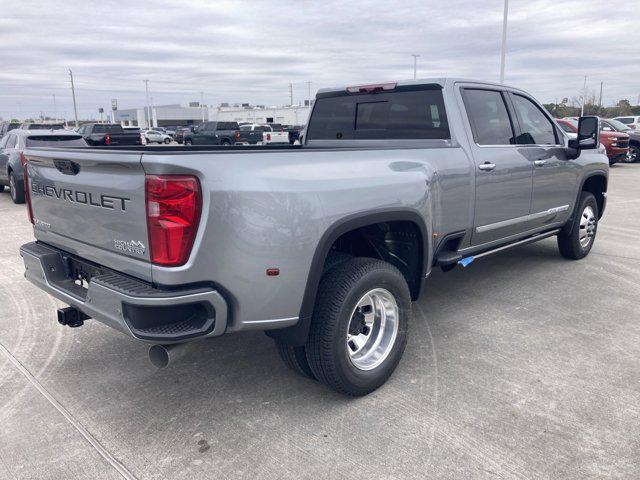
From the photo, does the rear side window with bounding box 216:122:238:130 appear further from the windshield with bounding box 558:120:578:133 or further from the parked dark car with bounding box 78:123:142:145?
the windshield with bounding box 558:120:578:133

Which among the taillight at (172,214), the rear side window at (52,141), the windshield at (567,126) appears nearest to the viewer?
the taillight at (172,214)

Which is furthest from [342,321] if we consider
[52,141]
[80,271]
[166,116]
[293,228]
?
[166,116]

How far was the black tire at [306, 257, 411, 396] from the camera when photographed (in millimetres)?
3031

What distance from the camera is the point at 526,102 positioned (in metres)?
5.26

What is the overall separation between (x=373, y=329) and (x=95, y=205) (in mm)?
1816

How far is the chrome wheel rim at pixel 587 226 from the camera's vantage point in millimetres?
6281

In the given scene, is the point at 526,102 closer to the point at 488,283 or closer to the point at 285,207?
the point at 488,283

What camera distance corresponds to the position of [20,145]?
11484 millimetres

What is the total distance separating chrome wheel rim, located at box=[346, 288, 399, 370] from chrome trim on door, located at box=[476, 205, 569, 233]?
132 cm

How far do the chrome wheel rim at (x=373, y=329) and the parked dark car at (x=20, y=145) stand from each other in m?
10.0

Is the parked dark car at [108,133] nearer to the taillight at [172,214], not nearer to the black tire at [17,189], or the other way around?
the black tire at [17,189]

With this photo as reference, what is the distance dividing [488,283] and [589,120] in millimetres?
1886

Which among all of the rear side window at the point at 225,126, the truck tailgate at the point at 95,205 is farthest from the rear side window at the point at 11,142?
the rear side window at the point at 225,126

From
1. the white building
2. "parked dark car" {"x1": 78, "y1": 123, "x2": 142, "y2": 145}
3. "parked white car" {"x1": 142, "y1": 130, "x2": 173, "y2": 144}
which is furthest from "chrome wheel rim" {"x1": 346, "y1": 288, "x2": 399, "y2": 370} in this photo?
the white building
